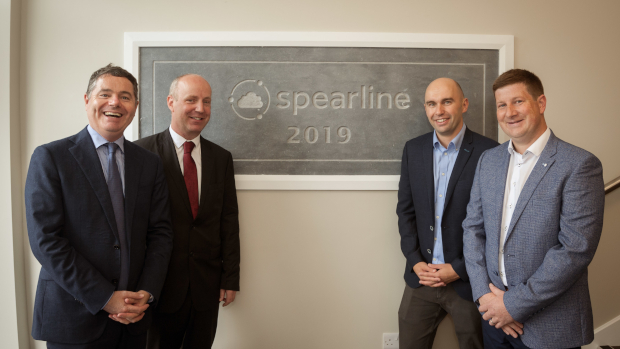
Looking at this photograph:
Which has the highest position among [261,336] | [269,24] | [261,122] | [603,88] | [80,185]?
[269,24]

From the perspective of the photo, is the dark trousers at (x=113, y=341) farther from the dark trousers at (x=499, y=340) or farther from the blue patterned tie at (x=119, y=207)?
the dark trousers at (x=499, y=340)

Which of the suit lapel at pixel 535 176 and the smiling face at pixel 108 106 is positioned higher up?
the smiling face at pixel 108 106

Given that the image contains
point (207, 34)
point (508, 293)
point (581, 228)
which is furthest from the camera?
point (207, 34)


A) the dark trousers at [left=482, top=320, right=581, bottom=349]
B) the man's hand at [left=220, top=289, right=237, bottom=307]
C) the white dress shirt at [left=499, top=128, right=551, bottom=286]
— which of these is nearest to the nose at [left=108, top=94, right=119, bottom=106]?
the man's hand at [left=220, top=289, right=237, bottom=307]

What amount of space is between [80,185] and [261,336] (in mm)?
1455

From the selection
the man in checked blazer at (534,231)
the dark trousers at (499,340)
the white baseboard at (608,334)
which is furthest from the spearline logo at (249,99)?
the white baseboard at (608,334)

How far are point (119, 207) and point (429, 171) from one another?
1.58m

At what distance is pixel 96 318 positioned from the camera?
1322 millimetres

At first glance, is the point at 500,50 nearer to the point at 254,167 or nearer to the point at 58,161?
the point at 254,167

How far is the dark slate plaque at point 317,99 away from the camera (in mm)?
2115

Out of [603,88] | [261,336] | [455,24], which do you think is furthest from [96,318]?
[603,88]

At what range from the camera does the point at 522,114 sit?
1.42 m

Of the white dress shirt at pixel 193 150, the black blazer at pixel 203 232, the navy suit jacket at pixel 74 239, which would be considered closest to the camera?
the navy suit jacket at pixel 74 239

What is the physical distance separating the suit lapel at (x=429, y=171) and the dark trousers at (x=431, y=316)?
498mm
